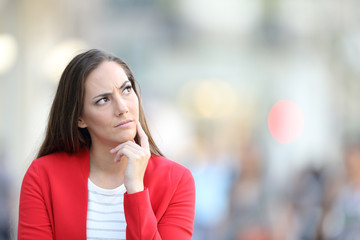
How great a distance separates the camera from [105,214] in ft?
8.04

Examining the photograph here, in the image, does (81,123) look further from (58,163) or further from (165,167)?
(165,167)

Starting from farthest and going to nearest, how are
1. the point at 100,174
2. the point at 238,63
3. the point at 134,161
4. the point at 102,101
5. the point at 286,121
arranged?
the point at 286,121 < the point at 238,63 < the point at 100,174 < the point at 102,101 < the point at 134,161

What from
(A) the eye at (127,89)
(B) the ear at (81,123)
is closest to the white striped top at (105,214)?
(B) the ear at (81,123)

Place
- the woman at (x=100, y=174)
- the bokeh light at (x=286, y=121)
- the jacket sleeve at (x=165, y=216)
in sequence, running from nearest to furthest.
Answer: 1. the jacket sleeve at (x=165, y=216)
2. the woman at (x=100, y=174)
3. the bokeh light at (x=286, y=121)

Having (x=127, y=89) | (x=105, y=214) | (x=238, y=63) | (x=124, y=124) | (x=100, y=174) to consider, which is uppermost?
(x=127, y=89)

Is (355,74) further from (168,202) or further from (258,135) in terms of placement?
(168,202)

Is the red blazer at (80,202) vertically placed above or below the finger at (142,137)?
below

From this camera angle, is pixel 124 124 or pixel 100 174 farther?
pixel 100 174

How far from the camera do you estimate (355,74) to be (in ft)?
55.9

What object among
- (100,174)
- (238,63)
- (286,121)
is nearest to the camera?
(100,174)

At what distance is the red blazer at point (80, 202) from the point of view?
2289mm

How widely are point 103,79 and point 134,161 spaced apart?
1.19 feet

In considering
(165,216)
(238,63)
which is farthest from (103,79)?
(238,63)

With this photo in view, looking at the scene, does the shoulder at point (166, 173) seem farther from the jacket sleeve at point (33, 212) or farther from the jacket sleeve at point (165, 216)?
the jacket sleeve at point (33, 212)
